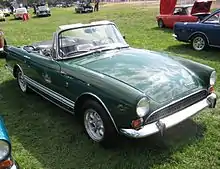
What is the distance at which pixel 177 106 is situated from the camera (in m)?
3.69

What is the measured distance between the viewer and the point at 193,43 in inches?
370

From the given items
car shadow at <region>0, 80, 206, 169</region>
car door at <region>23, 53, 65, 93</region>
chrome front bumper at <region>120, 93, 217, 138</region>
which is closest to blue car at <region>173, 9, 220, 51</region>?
car shadow at <region>0, 80, 206, 169</region>

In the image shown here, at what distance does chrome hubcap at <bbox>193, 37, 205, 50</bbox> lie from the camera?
30.0 feet

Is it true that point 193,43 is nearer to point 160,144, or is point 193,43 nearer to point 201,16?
point 201,16

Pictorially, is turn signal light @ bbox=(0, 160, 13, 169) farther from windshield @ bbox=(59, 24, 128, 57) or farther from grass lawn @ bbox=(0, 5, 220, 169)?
windshield @ bbox=(59, 24, 128, 57)

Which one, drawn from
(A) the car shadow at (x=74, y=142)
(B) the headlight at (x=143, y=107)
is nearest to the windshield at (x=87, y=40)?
(A) the car shadow at (x=74, y=142)

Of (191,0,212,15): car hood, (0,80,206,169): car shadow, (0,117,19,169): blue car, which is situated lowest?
(0,80,206,169): car shadow

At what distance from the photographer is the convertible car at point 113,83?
11.2 feet

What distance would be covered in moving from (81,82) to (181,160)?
5.31 feet

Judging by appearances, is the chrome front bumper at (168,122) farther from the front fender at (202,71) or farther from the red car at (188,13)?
the red car at (188,13)

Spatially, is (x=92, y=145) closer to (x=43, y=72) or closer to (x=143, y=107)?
(x=143, y=107)

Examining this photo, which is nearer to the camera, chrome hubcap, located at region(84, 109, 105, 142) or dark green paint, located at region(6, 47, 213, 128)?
dark green paint, located at region(6, 47, 213, 128)

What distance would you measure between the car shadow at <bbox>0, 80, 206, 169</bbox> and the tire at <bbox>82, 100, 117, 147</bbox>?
139mm

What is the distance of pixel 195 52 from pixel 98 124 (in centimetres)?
609
